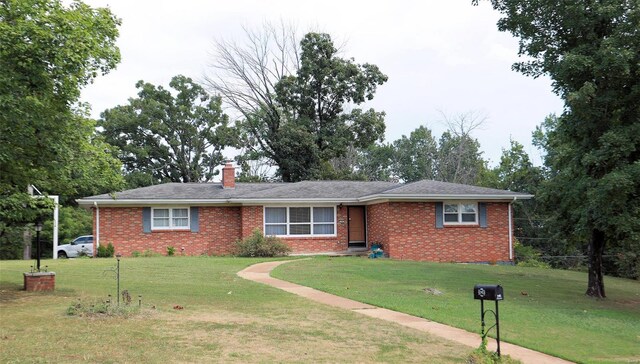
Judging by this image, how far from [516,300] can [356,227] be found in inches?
583

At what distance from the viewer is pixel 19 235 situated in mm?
35438

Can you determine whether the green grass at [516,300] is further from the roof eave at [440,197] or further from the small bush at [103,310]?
the small bush at [103,310]

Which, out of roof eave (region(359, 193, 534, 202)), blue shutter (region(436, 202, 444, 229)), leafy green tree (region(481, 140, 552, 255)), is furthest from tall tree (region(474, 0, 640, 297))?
leafy green tree (region(481, 140, 552, 255))

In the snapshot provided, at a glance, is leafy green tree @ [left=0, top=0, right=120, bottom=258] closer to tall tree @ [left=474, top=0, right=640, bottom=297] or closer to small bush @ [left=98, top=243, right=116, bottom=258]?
tall tree @ [left=474, top=0, right=640, bottom=297]

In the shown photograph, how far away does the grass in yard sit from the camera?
7.34m

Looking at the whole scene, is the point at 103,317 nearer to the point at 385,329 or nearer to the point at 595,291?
the point at 385,329

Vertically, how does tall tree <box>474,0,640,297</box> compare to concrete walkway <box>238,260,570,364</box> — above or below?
above

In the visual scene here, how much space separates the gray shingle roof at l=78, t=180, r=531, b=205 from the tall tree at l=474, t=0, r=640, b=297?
8631 millimetres

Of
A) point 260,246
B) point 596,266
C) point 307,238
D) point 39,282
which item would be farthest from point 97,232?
point 596,266

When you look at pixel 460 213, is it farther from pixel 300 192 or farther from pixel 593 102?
pixel 593 102

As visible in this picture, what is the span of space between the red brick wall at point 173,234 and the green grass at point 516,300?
23.1 ft

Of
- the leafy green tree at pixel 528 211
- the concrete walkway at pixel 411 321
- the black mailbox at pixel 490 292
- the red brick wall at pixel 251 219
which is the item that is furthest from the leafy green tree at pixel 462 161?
the black mailbox at pixel 490 292

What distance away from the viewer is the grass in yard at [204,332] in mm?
7340

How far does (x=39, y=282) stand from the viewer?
12836mm
